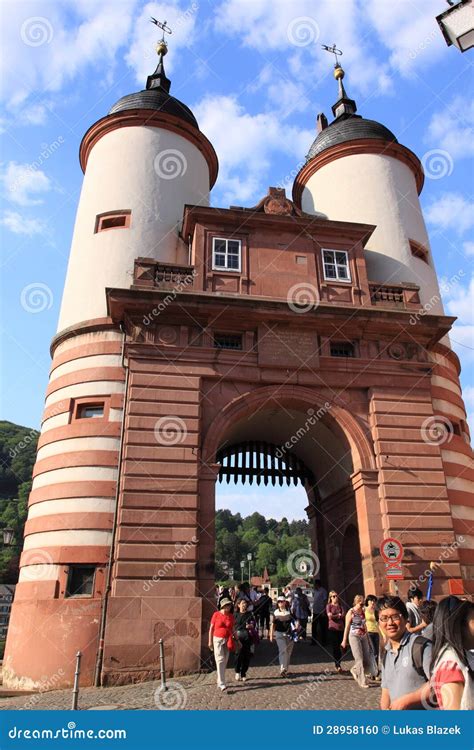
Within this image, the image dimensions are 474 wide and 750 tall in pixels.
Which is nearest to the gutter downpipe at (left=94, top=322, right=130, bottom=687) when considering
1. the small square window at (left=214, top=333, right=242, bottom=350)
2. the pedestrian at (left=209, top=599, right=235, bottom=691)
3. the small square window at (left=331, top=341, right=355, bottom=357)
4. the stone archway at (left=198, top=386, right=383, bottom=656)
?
the stone archway at (left=198, top=386, right=383, bottom=656)

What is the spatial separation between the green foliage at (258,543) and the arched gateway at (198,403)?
10583 centimetres

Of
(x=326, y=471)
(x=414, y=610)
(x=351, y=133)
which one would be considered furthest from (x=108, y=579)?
(x=351, y=133)

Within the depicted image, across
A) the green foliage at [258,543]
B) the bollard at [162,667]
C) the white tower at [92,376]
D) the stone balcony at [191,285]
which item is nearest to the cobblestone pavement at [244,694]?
the bollard at [162,667]

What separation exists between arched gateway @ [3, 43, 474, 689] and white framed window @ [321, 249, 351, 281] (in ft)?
0.22

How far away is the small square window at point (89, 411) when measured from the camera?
677 inches

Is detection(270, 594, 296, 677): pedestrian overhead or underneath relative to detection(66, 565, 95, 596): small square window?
underneath

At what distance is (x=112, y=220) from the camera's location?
21062 mm

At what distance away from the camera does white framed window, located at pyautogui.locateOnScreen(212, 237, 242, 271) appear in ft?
62.3

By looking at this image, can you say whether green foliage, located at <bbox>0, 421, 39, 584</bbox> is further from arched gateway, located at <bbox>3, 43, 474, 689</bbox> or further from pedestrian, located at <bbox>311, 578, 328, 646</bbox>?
pedestrian, located at <bbox>311, 578, 328, 646</bbox>

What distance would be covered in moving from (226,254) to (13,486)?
86.7 metres

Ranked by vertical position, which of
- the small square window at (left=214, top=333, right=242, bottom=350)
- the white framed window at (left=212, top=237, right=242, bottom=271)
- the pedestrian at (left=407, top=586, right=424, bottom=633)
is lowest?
the pedestrian at (left=407, top=586, right=424, bottom=633)

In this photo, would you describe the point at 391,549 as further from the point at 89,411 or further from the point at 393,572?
the point at 89,411

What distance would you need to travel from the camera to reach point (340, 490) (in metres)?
19.2

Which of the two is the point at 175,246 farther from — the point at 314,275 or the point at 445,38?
the point at 445,38
